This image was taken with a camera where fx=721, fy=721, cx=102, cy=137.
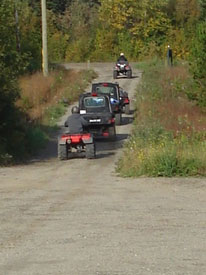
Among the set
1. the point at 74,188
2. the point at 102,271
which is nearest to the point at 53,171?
the point at 74,188

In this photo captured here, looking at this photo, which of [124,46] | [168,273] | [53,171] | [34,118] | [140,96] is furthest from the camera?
[124,46]

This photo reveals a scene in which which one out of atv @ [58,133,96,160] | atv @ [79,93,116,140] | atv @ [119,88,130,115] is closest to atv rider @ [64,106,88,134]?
atv @ [58,133,96,160]

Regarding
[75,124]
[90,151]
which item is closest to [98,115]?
[75,124]

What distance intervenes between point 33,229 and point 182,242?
2.30 meters

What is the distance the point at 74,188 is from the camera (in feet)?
51.0

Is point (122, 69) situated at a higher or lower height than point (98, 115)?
higher

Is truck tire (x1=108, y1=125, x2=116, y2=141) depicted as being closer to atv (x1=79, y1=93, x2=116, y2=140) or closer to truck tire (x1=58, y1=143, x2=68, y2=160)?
atv (x1=79, y1=93, x2=116, y2=140)

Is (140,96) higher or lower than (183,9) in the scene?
lower

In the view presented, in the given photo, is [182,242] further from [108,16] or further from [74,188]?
[108,16]

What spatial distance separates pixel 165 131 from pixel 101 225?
48.3 ft

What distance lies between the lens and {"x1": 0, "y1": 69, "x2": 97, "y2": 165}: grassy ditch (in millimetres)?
23906

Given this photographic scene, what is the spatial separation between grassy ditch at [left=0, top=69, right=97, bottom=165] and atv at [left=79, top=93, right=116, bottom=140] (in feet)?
6.44

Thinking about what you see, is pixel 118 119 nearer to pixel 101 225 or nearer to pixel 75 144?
pixel 75 144

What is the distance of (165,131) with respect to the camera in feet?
82.4
